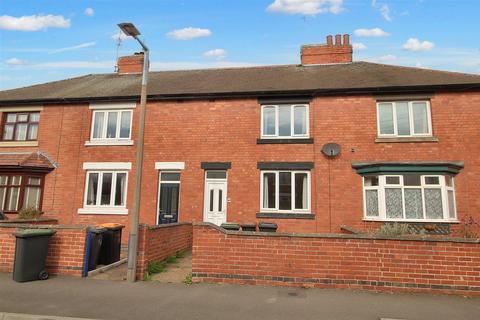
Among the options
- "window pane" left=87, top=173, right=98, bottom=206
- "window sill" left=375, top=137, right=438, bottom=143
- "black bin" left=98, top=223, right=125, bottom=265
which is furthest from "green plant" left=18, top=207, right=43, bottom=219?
"window sill" left=375, top=137, right=438, bottom=143

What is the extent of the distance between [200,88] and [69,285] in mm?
8943

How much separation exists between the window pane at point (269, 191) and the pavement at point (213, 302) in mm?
5381

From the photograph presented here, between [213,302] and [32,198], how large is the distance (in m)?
10.6

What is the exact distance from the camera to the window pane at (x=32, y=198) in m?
12.7

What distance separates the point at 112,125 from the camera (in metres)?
13.3

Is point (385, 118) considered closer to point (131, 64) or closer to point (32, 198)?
point (131, 64)

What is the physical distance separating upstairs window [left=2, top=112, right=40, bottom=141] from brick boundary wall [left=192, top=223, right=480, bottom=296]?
1082 centimetres

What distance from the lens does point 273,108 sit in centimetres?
1241

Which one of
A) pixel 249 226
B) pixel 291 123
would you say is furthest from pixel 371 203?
pixel 249 226

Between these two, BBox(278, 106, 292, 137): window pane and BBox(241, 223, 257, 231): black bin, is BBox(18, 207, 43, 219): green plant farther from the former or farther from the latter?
BBox(278, 106, 292, 137): window pane

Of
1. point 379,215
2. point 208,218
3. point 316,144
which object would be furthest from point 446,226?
point 208,218

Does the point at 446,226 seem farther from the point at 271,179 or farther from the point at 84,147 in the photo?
the point at 84,147

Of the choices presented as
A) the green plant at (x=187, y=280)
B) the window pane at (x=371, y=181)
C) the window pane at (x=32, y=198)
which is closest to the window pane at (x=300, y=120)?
the window pane at (x=371, y=181)

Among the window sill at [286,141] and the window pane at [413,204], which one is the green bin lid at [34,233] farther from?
the window pane at [413,204]
